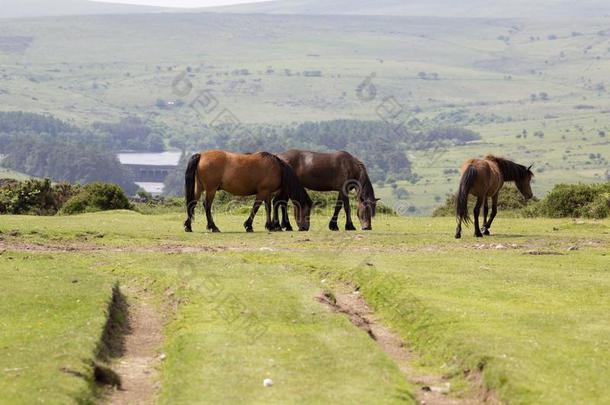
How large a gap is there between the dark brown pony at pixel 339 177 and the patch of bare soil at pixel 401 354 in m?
10.3

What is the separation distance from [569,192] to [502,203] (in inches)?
277

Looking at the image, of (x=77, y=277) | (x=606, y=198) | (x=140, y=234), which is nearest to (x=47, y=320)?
(x=77, y=277)

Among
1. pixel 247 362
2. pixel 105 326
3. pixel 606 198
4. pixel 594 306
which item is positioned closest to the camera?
pixel 247 362

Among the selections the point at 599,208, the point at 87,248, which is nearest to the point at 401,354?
the point at 87,248

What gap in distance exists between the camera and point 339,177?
33156 mm

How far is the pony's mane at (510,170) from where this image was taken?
32.8m

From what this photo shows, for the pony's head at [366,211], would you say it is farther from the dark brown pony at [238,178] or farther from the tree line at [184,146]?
the tree line at [184,146]

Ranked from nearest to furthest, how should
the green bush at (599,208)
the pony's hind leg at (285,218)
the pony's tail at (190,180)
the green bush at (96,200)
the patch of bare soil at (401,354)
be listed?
the patch of bare soil at (401,354) → the pony's tail at (190,180) → the pony's hind leg at (285,218) → the green bush at (599,208) → the green bush at (96,200)

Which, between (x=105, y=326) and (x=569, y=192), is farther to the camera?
(x=569, y=192)

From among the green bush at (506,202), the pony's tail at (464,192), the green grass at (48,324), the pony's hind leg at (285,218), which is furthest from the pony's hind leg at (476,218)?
the green bush at (506,202)

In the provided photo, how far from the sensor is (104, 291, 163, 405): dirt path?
15430 mm

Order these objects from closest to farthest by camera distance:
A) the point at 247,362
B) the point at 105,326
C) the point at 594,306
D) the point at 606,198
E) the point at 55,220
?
1. the point at 247,362
2. the point at 105,326
3. the point at 594,306
4. the point at 55,220
5. the point at 606,198

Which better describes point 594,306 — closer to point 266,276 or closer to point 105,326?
point 266,276

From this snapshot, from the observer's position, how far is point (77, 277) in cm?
2230
